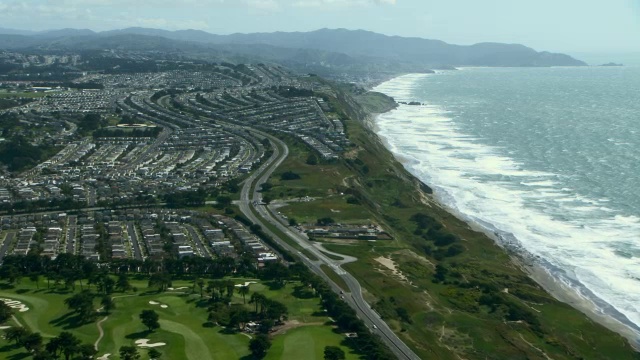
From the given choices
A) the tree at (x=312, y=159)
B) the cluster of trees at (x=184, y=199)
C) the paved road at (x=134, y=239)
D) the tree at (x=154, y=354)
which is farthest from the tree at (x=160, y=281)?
the tree at (x=312, y=159)

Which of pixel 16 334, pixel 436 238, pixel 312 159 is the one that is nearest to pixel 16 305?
pixel 16 334

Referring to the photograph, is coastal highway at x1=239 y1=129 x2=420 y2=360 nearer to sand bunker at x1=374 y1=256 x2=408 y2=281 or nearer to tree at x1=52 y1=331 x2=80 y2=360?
sand bunker at x1=374 y1=256 x2=408 y2=281

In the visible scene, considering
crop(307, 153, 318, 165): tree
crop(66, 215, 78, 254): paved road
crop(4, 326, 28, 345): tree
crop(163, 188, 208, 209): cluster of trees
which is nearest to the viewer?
crop(4, 326, 28, 345): tree

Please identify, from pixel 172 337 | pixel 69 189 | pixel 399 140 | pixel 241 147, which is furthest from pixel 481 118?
pixel 172 337

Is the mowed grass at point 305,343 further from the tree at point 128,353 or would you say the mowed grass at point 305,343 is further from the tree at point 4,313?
the tree at point 4,313

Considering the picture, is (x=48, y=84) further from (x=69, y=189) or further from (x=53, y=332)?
(x=53, y=332)

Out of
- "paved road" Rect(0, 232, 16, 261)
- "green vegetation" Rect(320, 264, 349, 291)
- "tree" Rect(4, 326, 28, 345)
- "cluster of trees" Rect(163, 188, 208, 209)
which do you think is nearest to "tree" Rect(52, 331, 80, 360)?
"tree" Rect(4, 326, 28, 345)
